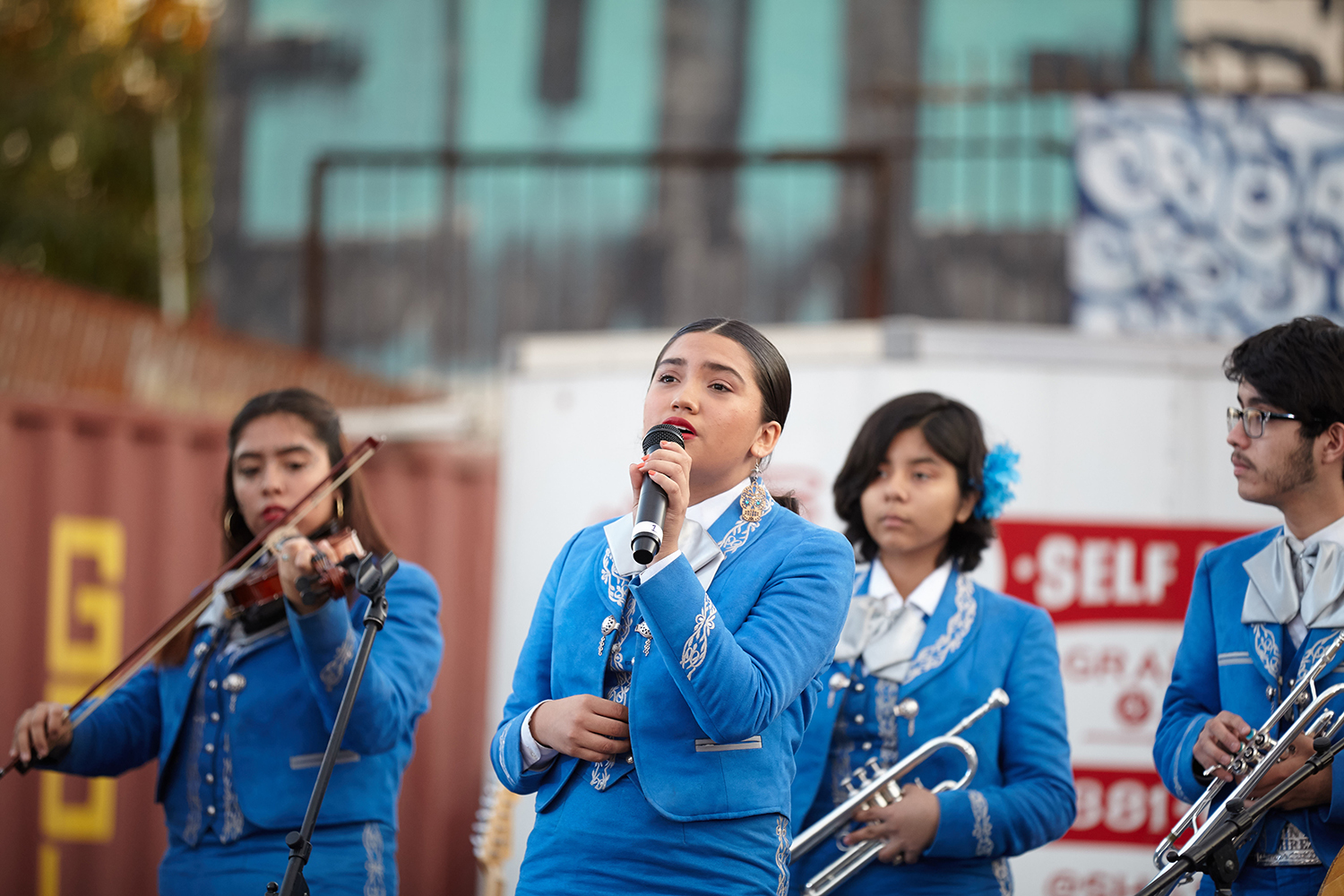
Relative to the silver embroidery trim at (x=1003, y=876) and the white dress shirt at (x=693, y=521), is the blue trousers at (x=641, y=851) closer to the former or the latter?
the white dress shirt at (x=693, y=521)

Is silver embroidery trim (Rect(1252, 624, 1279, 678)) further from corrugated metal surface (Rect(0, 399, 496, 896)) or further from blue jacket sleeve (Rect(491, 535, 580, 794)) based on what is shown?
corrugated metal surface (Rect(0, 399, 496, 896))

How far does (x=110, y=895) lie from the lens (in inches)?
222

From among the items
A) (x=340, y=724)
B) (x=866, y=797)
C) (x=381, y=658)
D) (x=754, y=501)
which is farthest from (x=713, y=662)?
(x=381, y=658)

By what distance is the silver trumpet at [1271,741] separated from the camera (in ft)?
7.79

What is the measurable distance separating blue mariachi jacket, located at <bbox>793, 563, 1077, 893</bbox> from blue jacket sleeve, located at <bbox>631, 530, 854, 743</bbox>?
2.53 feet

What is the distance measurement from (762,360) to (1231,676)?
1.18 m

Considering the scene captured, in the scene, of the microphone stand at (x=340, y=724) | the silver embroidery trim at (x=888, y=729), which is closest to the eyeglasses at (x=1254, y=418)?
the silver embroidery trim at (x=888, y=729)

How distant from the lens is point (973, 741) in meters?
2.96

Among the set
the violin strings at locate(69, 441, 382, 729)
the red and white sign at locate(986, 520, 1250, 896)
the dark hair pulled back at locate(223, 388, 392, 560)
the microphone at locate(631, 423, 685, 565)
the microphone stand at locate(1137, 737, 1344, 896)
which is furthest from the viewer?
the red and white sign at locate(986, 520, 1250, 896)

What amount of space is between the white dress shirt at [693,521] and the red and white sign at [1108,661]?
2473 mm

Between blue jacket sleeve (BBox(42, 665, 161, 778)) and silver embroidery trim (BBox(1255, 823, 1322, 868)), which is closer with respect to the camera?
silver embroidery trim (BBox(1255, 823, 1322, 868))

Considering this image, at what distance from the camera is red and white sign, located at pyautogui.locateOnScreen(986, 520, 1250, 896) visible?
14.3ft

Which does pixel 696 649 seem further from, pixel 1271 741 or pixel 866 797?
pixel 1271 741

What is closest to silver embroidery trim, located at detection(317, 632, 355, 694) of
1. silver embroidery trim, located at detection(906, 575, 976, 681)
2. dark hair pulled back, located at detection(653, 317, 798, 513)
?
dark hair pulled back, located at detection(653, 317, 798, 513)
